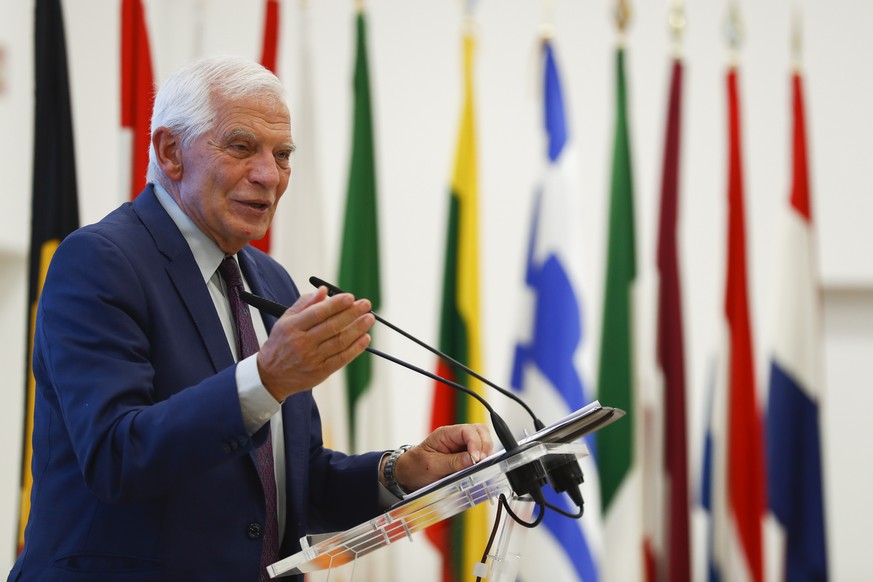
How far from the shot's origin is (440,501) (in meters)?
1.40

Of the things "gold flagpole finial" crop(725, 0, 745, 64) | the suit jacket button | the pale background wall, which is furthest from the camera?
the pale background wall

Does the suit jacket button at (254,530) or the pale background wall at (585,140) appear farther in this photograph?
the pale background wall at (585,140)

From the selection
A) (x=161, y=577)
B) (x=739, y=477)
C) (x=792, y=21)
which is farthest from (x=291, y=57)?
(x=161, y=577)

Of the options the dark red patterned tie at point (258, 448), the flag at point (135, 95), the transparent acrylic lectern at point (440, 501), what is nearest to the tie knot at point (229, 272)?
the dark red patterned tie at point (258, 448)

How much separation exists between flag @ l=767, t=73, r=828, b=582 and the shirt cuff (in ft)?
10.4

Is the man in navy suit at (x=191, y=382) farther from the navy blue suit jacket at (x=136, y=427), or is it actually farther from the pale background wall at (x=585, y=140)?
the pale background wall at (x=585, y=140)

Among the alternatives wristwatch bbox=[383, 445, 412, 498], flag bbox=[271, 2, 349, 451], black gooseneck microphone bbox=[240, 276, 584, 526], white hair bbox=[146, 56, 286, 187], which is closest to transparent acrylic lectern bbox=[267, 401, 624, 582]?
black gooseneck microphone bbox=[240, 276, 584, 526]

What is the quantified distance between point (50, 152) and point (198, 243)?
1.99 meters

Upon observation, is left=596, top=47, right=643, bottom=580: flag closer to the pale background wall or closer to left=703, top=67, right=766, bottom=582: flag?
left=703, top=67, right=766, bottom=582: flag

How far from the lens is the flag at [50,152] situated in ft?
11.1

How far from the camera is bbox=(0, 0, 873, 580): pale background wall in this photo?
15.4 feet

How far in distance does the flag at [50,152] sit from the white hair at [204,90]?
179cm

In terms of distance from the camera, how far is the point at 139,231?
1.65 m

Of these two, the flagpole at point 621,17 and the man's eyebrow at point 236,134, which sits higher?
the flagpole at point 621,17
